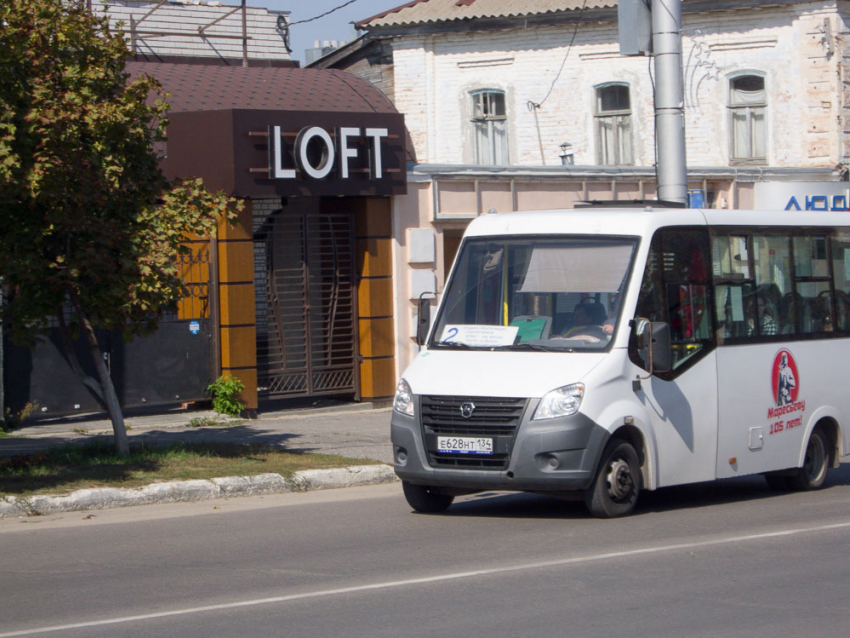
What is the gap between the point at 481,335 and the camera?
32.2 ft

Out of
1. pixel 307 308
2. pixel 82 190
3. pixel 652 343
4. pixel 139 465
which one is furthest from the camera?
pixel 307 308

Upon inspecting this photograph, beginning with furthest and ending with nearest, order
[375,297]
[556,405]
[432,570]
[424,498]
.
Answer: [375,297]
[424,498]
[556,405]
[432,570]

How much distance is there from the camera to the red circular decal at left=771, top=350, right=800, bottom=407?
1090 cm

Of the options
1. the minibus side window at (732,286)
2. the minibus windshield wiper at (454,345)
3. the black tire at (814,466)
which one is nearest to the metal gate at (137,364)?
the minibus windshield wiper at (454,345)

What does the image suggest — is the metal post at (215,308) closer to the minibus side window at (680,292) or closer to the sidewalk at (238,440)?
the sidewalk at (238,440)

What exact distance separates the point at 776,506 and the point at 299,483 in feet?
14.8

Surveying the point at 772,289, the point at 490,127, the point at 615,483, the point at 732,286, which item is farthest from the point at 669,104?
the point at 490,127

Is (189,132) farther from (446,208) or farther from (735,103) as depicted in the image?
(735,103)

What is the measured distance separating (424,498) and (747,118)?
1665 cm

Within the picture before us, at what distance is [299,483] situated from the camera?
38.4 ft

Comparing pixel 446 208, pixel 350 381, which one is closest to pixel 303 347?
pixel 350 381

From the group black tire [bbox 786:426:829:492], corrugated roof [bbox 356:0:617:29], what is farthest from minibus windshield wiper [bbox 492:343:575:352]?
corrugated roof [bbox 356:0:617:29]

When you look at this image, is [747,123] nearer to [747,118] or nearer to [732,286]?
[747,118]

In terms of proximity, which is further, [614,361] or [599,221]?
[599,221]
